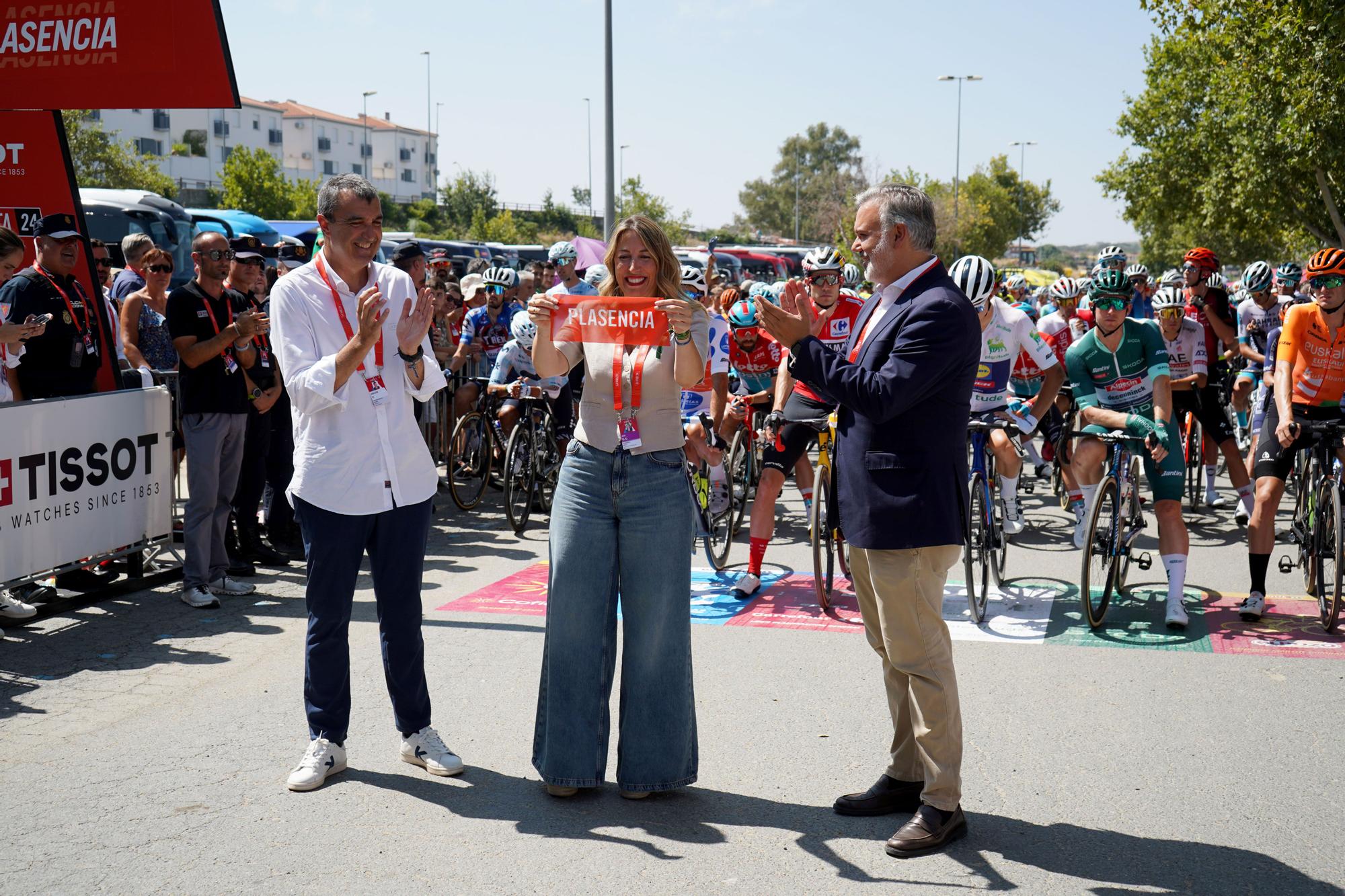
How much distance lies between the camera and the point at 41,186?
8.34 m

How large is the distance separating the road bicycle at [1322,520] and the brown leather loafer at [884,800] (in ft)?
12.5

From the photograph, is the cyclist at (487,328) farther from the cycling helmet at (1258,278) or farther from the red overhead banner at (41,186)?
the cycling helmet at (1258,278)

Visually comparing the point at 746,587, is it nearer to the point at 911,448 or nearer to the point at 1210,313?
the point at 911,448

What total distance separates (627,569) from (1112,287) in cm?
432

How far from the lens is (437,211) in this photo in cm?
8062

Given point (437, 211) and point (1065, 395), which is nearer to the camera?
point (1065, 395)

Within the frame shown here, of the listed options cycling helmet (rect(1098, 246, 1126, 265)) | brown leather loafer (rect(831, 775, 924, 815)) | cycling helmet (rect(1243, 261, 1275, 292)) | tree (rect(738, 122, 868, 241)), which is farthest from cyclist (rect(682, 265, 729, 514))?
tree (rect(738, 122, 868, 241))

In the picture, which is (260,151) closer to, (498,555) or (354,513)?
(498,555)

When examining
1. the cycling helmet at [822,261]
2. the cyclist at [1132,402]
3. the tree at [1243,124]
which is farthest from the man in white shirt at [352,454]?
the tree at [1243,124]

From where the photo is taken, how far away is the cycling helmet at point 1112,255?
9.85 meters

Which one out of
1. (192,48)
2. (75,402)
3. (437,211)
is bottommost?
(75,402)

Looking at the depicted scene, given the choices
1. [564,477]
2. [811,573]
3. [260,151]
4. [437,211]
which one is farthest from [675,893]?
[437,211]

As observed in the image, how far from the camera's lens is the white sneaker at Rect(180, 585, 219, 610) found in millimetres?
7465

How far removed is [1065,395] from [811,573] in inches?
210
